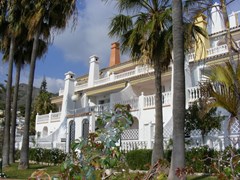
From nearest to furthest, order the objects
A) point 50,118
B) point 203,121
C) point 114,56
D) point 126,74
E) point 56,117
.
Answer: point 203,121 < point 126,74 < point 56,117 < point 50,118 < point 114,56

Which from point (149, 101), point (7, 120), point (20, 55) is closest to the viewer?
point (7, 120)

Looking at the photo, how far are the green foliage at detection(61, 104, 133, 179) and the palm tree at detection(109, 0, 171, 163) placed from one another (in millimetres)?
7711

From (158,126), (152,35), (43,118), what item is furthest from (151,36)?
(43,118)

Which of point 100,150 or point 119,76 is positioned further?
point 119,76

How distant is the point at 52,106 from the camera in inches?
1560

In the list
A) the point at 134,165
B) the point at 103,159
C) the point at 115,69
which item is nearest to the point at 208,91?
the point at 103,159

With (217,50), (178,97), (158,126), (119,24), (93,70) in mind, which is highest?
(93,70)

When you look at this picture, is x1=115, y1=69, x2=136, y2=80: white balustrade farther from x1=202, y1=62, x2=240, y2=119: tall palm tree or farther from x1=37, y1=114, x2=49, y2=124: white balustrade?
x1=202, y1=62, x2=240, y2=119: tall palm tree

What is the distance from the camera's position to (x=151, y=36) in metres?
12.3

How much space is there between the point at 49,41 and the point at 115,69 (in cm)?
1440

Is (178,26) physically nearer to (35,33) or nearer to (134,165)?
(134,165)

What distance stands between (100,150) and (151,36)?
28.8 ft

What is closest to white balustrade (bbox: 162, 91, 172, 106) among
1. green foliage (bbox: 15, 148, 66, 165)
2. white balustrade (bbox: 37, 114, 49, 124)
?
green foliage (bbox: 15, 148, 66, 165)

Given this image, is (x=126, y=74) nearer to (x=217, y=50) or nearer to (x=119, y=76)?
(x=119, y=76)
